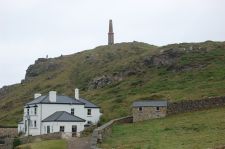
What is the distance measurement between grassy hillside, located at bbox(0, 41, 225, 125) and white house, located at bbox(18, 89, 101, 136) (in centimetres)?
485

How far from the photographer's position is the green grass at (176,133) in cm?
4378

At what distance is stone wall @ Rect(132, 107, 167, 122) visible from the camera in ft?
243

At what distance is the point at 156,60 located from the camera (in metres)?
146

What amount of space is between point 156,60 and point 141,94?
114ft

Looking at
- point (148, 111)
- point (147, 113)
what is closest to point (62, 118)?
point (147, 113)

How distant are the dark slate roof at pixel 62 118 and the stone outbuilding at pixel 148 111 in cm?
913

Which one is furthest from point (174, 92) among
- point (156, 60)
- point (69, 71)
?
point (69, 71)

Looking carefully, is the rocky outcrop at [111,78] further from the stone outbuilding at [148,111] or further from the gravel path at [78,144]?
the gravel path at [78,144]

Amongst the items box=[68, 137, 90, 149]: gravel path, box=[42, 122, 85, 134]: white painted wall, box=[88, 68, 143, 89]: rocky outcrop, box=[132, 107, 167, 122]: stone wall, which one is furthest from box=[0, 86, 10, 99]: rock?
box=[68, 137, 90, 149]: gravel path

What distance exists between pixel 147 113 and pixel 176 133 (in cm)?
2183

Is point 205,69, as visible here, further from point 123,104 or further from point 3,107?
point 3,107

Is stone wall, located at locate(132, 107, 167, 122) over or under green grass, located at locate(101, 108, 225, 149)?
over

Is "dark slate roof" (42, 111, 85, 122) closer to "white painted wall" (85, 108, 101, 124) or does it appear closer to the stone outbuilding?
"white painted wall" (85, 108, 101, 124)

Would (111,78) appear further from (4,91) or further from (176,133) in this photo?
(176,133)
